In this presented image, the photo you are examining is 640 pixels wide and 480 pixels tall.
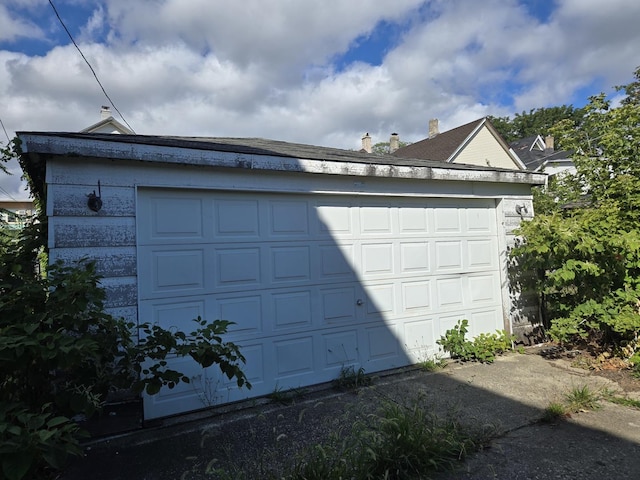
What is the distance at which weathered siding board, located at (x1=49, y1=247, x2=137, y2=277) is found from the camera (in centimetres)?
306

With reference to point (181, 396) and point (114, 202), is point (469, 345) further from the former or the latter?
point (114, 202)

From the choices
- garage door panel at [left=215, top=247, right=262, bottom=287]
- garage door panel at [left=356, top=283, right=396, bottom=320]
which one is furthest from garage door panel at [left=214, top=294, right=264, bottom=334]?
garage door panel at [left=356, top=283, right=396, bottom=320]

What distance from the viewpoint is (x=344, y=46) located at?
26.7 ft

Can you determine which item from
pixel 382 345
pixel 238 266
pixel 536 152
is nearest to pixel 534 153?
pixel 536 152

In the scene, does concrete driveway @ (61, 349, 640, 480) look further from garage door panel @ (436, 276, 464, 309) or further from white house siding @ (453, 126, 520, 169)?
white house siding @ (453, 126, 520, 169)

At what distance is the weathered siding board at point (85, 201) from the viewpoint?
306 centimetres

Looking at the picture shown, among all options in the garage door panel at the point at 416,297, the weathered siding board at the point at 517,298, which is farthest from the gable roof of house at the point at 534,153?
the garage door panel at the point at 416,297

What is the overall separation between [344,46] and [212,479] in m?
8.35

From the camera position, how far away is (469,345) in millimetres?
4891

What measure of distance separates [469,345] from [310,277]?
2.45 meters

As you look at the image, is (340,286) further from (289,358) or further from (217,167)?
(217,167)

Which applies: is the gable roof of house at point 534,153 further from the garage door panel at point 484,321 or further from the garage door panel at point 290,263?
the garage door panel at point 290,263

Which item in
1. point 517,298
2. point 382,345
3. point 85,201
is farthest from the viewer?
point 517,298

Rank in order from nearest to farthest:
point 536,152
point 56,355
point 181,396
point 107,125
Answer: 1. point 56,355
2. point 181,396
3. point 107,125
4. point 536,152
